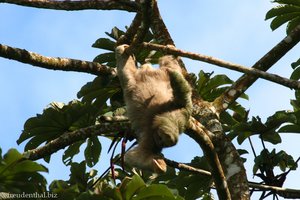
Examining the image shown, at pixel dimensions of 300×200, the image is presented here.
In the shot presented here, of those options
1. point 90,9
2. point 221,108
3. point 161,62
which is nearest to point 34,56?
point 90,9

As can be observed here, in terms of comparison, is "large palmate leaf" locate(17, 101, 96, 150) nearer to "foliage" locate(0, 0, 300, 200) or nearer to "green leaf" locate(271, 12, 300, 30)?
"foliage" locate(0, 0, 300, 200)

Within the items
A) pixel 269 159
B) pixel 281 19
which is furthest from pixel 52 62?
pixel 281 19

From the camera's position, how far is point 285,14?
816 centimetres

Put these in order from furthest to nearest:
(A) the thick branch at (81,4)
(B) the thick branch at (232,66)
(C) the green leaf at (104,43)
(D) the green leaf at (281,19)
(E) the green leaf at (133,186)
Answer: (D) the green leaf at (281,19), (C) the green leaf at (104,43), (A) the thick branch at (81,4), (B) the thick branch at (232,66), (E) the green leaf at (133,186)

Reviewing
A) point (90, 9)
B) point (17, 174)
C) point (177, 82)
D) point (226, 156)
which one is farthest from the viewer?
point (90, 9)

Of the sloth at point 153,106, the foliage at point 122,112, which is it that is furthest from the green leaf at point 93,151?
the sloth at point 153,106

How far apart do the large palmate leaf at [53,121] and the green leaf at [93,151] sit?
0.60 metres

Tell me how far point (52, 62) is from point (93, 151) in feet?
5.91

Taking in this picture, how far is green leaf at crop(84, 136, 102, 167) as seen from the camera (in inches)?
327

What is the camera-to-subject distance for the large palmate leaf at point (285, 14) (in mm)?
8016

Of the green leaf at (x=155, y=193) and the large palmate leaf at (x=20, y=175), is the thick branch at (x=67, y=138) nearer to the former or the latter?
the large palmate leaf at (x=20, y=175)

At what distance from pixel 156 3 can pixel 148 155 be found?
6.89 ft

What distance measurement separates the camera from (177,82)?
21.0ft

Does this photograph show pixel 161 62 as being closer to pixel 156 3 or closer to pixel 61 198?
pixel 156 3
